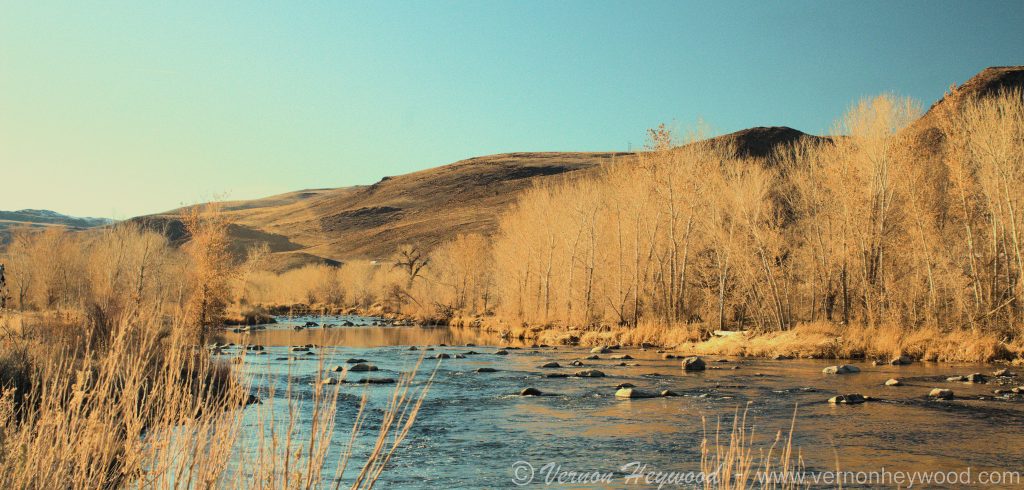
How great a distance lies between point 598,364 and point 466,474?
1555cm

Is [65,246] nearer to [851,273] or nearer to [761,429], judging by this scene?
[851,273]

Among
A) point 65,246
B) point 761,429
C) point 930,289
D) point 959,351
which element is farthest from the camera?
point 65,246

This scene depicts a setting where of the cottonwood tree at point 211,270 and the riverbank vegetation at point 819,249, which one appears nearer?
the riverbank vegetation at point 819,249

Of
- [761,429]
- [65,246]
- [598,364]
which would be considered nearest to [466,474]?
[761,429]

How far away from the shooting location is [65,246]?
57688 millimetres

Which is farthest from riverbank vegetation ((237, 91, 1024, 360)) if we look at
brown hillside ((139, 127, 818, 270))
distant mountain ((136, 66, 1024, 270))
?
brown hillside ((139, 127, 818, 270))

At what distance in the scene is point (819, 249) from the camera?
33.2 metres

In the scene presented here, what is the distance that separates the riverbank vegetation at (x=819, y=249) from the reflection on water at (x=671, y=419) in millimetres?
4769

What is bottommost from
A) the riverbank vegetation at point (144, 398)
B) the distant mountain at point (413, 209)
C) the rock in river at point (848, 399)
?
the rock in river at point (848, 399)

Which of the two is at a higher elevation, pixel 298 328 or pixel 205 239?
pixel 205 239

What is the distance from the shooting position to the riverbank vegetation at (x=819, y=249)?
26.6 metres

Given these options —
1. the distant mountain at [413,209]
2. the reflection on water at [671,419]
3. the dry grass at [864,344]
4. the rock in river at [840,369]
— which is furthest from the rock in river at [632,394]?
the distant mountain at [413,209]

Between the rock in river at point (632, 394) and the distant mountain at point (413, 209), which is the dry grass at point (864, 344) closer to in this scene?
the rock in river at point (632, 394)

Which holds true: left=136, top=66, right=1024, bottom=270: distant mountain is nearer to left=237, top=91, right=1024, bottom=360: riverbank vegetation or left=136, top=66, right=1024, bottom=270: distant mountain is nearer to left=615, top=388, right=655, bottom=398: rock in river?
left=237, top=91, right=1024, bottom=360: riverbank vegetation
